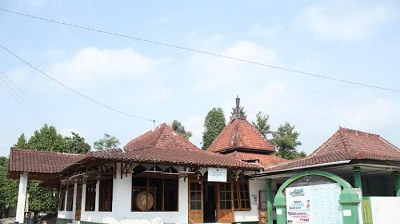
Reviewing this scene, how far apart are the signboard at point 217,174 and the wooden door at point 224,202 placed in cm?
92

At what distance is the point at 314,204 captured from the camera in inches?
445

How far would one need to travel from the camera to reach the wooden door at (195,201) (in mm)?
14141

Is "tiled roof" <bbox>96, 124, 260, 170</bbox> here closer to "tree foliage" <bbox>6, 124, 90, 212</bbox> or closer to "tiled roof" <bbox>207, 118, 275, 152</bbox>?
"tiled roof" <bbox>207, 118, 275, 152</bbox>

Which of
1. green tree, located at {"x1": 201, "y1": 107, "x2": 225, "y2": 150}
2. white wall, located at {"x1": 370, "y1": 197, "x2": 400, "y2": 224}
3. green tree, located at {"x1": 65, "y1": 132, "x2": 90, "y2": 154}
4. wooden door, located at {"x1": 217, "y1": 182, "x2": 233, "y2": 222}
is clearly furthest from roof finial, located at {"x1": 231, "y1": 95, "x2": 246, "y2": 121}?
green tree, located at {"x1": 65, "y1": 132, "x2": 90, "y2": 154}

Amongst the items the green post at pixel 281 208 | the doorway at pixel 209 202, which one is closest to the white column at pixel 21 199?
the doorway at pixel 209 202

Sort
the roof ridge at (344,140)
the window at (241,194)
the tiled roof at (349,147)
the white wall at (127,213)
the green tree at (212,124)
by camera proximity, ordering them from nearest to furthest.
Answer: the white wall at (127,213)
the tiled roof at (349,147)
the roof ridge at (344,140)
the window at (241,194)
the green tree at (212,124)

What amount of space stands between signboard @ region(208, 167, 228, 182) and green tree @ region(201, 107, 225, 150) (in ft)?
66.0

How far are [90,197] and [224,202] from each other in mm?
5197

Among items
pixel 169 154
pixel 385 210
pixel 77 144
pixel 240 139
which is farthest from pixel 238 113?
pixel 77 144

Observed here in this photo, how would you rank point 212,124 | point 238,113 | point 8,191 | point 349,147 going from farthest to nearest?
point 212,124 → point 8,191 → point 238,113 → point 349,147

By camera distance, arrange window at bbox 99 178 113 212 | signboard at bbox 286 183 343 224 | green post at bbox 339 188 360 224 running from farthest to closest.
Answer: window at bbox 99 178 113 212 → signboard at bbox 286 183 343 224 → green post at bbox 339 188 360 224

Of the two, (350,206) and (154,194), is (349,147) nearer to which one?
(350,206)

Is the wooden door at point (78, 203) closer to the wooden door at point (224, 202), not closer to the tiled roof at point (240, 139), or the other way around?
the wooden door at point (224, 202)

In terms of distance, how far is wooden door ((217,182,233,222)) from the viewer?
1492 cm
